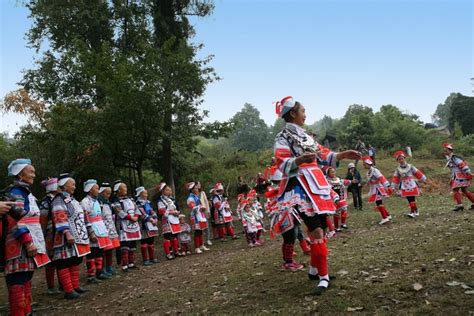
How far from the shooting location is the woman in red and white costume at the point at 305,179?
5211 millimetres

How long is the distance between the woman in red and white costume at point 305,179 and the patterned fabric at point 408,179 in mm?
8791

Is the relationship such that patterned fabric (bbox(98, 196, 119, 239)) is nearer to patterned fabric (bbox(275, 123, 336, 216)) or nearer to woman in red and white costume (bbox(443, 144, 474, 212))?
patterned fabric (bbox(275, 123, 336, 216))

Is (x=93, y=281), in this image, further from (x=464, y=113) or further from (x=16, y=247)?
(x=464, y=113)

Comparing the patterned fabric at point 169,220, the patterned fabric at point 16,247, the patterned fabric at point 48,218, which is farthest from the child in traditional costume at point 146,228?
the patterned fabric at point 16,247

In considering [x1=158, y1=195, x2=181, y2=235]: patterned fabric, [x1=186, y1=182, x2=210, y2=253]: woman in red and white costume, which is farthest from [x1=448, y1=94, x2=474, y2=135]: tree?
[x1=158, y1=195, x2=181, y2=235]: patterned fabric

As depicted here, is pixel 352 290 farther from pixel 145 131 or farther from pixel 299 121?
pixel 145 131

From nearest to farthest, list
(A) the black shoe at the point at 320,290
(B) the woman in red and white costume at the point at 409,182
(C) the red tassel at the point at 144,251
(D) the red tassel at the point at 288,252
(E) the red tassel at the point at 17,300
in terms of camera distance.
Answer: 1. (A) the black shoe at the point at 320,290
2. (E) the red tassel at the point at 17,300
3. (D) the red tassel at the point at 288,252
4. (C) the red tassel at the point at 144,251
5. (B) the woman in red and white costume at the point at 409,182

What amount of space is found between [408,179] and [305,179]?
31.4 ft

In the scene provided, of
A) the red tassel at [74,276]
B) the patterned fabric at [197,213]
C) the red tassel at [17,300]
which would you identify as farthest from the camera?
the patterned fabric at [197,213]

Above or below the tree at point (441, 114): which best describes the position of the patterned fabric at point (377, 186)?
below

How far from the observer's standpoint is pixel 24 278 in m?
6.12

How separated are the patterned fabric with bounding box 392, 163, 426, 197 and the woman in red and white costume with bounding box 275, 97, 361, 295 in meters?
8.79

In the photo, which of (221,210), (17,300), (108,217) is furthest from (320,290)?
(221,210)

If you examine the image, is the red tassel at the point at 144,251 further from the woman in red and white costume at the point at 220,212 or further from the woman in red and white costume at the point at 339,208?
the woman in red and white costume at the point at 339,208
